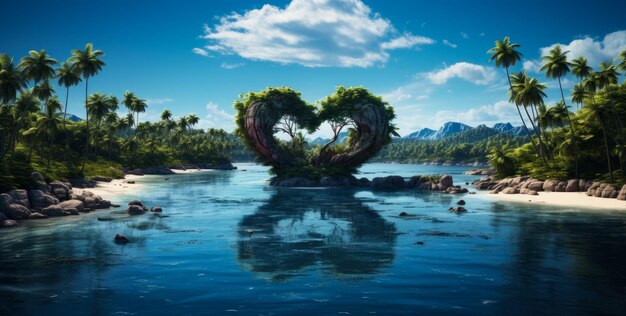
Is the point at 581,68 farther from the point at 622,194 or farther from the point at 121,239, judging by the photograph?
the point at 121,239

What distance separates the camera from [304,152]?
82500 millimetres

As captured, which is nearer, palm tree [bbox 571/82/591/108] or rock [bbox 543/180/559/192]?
rock [bbox 543/180/559/192]

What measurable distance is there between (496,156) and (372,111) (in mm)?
21923

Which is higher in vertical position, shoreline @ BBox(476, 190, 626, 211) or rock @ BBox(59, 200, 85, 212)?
shoreline @ BBox(476, 190, 626, 211)

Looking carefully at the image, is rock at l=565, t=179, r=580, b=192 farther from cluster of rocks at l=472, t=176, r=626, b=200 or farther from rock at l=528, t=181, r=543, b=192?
rock at l=528, t=181, r=543, b=192

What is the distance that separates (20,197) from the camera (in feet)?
112

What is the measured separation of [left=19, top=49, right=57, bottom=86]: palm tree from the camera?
55.2m

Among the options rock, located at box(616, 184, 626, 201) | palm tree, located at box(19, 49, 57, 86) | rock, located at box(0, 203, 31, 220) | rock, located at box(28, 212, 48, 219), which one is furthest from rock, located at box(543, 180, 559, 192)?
palm tree, located at box(19, 49, 57, 86)

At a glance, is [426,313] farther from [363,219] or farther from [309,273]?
[363,219]

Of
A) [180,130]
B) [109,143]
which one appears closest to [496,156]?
[109,143]

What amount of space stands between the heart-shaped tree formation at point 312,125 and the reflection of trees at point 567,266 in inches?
1741

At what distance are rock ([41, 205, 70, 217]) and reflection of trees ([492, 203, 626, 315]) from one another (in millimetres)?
32856

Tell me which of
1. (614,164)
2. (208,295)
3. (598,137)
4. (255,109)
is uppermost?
(255,109)

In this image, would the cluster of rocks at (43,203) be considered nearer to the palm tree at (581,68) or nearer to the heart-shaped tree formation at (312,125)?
the heart-shaped tree formation at (312,125)
